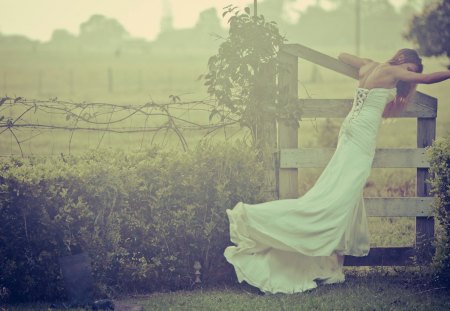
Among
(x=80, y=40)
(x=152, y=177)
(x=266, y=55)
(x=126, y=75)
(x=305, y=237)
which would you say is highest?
A: (x=80, y=40)

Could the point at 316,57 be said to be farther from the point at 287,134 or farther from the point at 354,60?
the point at 287,134

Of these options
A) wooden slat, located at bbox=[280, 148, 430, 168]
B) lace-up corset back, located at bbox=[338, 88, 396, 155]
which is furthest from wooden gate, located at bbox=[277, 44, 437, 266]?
lace-up corset back, located at bbox=[338, 88, 396, 155]

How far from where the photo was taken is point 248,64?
7637 millimetres

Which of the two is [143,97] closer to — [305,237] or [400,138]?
[400,138]

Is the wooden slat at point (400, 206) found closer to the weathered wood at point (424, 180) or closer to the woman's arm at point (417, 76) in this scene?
the weathered wood at point (424, 180)

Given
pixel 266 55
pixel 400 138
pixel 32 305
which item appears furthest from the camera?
pixel 400 138

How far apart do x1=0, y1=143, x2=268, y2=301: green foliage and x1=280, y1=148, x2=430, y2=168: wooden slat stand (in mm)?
447

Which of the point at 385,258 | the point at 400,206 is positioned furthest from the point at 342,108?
the point at 385,258

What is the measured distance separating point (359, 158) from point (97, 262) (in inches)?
113

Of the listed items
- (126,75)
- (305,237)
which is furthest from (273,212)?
(126,75)

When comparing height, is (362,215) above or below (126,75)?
below

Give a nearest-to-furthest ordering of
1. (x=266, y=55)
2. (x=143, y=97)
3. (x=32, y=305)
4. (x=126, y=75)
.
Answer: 1. (x=32, y=305)
2. (x=266, y=55)
3. (x=143, y=97)
4. (x=126, y=75)

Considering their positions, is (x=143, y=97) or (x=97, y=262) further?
(x=143, y=97)

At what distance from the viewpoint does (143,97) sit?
130ft
